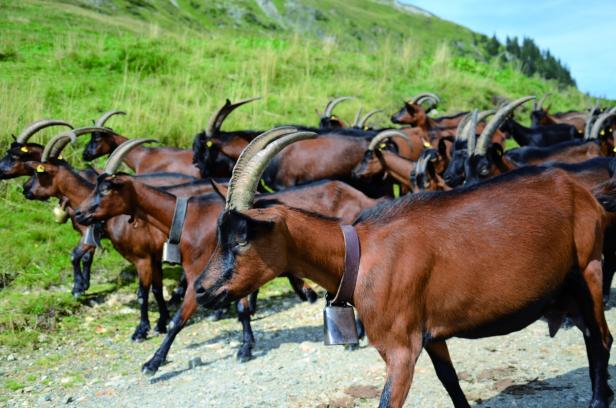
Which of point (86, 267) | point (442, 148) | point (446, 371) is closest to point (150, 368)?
point (86, 267)

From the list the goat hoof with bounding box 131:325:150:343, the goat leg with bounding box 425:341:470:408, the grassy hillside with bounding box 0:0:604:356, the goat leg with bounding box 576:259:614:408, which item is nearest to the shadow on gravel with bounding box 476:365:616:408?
the goat leg with bounding box 576:259:614:408

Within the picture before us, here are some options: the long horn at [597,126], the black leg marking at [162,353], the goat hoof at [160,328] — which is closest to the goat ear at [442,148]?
the long horn at [597,126]

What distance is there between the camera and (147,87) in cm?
1711

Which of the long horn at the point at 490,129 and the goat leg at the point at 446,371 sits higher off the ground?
the long horn at the point at 490,129

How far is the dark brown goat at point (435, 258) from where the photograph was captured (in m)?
3.93

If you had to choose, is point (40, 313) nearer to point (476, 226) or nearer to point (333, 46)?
point (476, 226)

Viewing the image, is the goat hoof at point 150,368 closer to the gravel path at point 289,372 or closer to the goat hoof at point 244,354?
the gravel path at point 289,372

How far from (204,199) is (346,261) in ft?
13.6

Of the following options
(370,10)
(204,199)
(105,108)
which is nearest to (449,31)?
(370,10)

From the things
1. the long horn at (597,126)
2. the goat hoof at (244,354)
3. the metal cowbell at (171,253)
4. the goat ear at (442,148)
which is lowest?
the goat hoof at (244,354)

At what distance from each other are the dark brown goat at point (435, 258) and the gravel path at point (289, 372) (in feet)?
2.99

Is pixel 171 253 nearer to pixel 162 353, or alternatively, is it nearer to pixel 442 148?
pixel 162 353

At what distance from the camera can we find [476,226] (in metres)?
4.22

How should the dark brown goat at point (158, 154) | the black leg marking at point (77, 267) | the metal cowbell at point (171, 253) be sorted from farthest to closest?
the dark brown goat at point (158, 154) < the black leg marking at point (77, 267) < the metal cowbell at point (171, 253)
